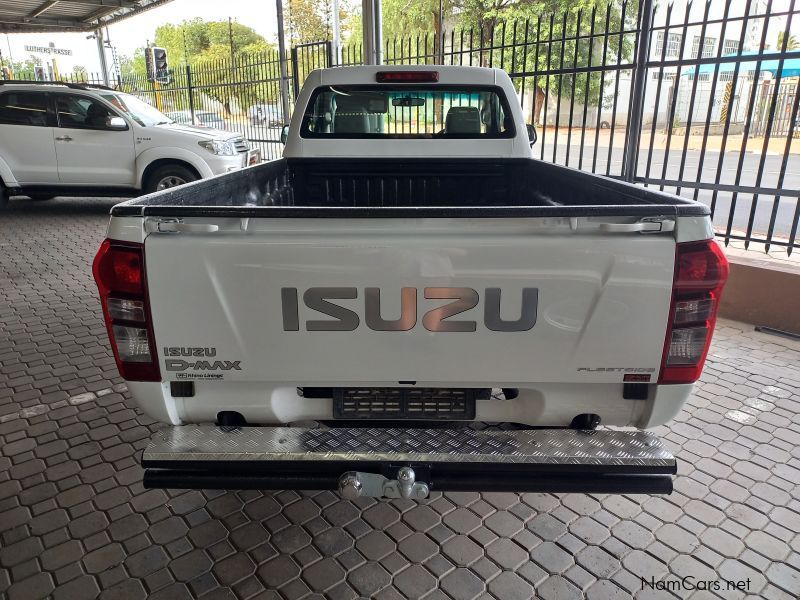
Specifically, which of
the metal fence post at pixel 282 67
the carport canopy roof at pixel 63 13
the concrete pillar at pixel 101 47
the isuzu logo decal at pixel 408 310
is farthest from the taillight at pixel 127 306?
the concrete pillar at pixel 101 47

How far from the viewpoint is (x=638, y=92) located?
19.0 feet

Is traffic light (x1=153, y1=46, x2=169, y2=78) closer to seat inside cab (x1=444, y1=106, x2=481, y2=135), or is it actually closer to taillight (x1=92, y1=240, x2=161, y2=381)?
seat inside cab (x1=444, y1=106, x2=481, y2=135)

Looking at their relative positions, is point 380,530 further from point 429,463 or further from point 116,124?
point 116,124

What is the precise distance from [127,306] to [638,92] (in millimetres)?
5487

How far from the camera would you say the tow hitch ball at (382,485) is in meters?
2.01

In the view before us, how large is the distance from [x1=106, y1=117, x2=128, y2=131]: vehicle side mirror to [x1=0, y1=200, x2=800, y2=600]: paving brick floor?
686 cm

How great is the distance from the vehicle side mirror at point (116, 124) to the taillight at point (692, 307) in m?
9.48

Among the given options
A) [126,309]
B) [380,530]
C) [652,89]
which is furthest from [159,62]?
[380,530]

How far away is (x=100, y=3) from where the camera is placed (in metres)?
17.8

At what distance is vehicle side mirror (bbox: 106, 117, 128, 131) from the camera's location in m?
9.23

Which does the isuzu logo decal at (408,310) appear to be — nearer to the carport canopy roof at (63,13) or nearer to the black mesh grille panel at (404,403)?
the black mesh grille panel at (404,403)

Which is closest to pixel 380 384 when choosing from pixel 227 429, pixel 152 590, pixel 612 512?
pixel 227 429

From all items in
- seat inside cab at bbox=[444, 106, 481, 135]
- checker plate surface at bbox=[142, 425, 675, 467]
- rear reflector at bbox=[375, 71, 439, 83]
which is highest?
rear reflector at bbox=[375, 71, 439, 83]

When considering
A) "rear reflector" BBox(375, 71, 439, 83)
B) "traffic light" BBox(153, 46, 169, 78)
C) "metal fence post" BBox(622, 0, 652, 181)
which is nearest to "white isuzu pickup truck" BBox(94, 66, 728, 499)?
"rear reflector" BBox(375, 71, 439, 83)
